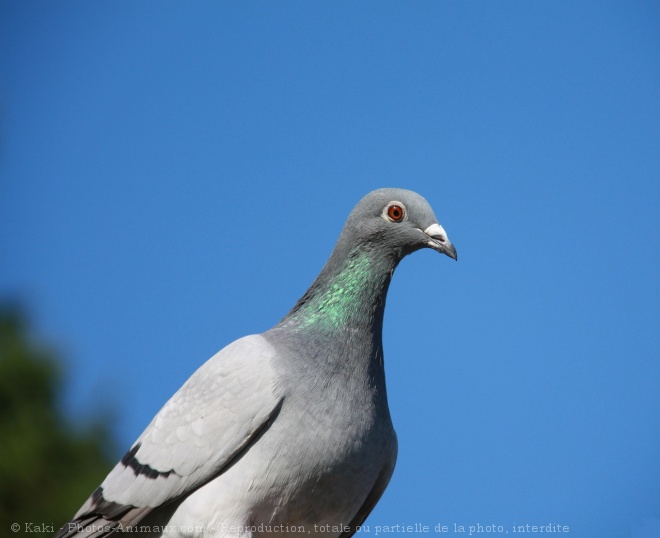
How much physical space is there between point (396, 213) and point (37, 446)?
705 cm

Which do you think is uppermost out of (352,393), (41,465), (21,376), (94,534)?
(352,393)

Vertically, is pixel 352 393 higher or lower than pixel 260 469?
higher

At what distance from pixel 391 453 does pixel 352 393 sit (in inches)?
17.2

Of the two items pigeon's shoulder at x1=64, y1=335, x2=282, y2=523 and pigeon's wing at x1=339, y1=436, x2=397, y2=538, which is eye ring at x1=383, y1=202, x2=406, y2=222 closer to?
pigeon's shoulder at x1=64, y1=335, x2=282, y2=523

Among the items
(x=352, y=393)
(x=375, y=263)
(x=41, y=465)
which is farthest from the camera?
(x=41, y=465)

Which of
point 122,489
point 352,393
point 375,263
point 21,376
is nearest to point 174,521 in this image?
point 122,489

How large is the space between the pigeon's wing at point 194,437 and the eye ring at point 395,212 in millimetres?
919

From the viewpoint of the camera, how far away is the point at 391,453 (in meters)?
4.26

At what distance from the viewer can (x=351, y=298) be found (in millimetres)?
4285

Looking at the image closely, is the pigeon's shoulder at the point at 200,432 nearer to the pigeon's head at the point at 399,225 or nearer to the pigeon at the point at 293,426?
the pigeon at the point at 293,426

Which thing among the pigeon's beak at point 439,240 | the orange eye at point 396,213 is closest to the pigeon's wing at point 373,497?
the pigeon's beak at point 439,240

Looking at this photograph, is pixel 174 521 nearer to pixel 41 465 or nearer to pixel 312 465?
pixel 312 465

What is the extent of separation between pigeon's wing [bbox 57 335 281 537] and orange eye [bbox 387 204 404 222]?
922mm

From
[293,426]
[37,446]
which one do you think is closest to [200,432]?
[293,426]
